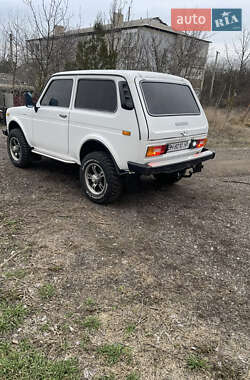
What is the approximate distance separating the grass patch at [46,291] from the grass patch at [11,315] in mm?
203

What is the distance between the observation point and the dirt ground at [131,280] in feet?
7.07

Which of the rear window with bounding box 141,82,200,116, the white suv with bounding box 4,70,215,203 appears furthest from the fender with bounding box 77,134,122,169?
the rear window with bounding box 141,82,200,116

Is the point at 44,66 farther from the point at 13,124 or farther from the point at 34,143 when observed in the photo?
the point at 34,143

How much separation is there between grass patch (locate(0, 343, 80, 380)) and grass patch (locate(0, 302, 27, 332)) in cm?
18

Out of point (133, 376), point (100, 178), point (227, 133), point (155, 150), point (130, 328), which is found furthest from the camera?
point (227, 133)

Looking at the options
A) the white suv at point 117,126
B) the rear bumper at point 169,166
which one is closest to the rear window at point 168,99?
the white suv at point 117,126

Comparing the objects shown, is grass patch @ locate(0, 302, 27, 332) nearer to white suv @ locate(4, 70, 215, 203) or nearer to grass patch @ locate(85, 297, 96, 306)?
grass patch @ locate(85, 297, 96, 306)

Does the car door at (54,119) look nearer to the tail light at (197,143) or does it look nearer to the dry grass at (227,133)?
the tail light at (197,143)

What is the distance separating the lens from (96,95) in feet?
14.6

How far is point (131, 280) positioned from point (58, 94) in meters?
3.56

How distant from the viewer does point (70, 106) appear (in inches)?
190

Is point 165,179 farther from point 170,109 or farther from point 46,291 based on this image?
point 46,291

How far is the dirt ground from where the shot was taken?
2.16 metres

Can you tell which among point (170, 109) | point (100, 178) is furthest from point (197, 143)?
point (100, 178)
